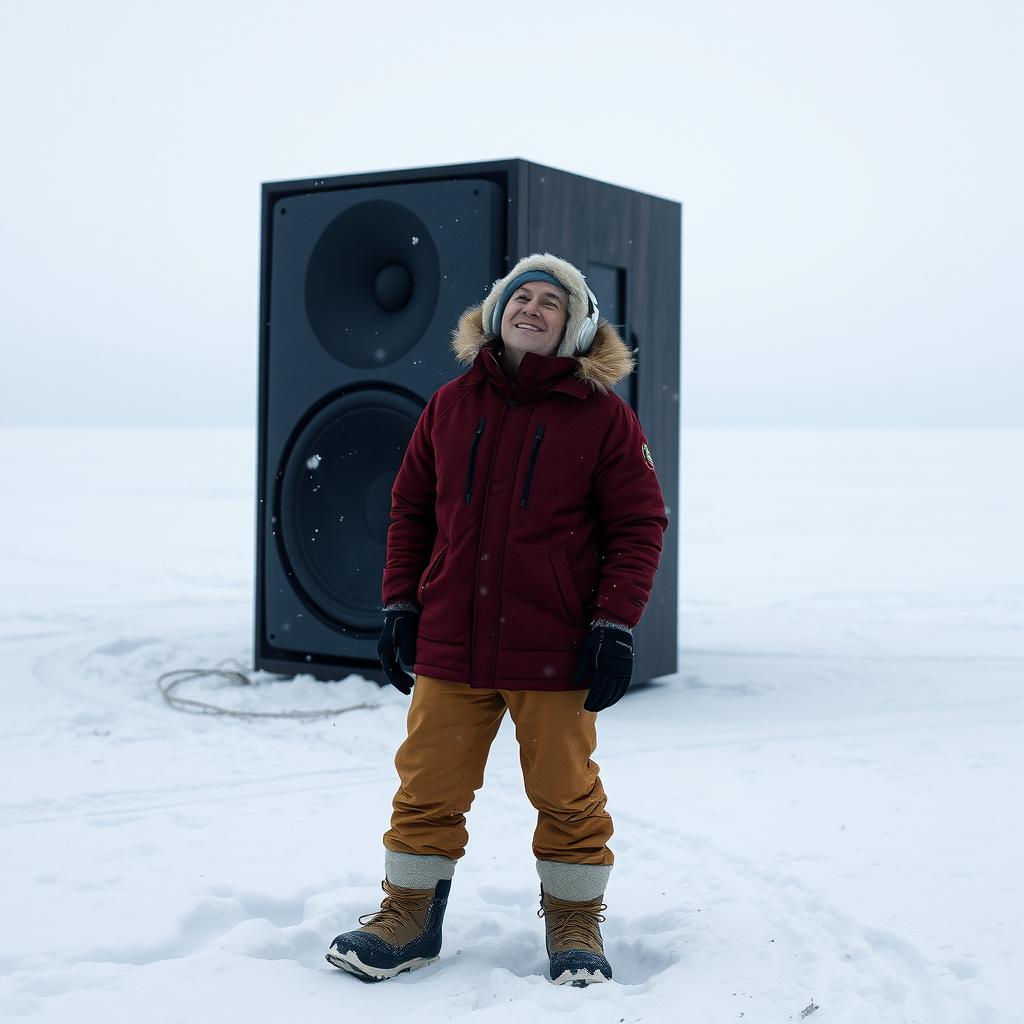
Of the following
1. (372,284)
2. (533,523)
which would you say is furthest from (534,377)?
(372,284)

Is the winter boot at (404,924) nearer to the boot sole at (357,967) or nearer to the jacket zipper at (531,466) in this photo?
the boot sole at (357,967)

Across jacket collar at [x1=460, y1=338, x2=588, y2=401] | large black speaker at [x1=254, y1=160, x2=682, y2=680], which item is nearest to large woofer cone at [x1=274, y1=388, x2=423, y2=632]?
large black speaker at [x1=254, y1=160, x2=682, y2=680]

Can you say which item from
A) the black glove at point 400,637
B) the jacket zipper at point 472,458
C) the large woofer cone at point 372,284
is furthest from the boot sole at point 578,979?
the large woofer cone at point 372,284

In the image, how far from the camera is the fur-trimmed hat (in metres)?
2.13

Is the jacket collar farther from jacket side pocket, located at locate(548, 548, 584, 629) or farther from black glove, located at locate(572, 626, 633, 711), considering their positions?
black glove, located at locate(572, 626, 633, 711)

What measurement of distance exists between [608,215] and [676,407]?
710 millimetres

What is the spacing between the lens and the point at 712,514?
12.1m

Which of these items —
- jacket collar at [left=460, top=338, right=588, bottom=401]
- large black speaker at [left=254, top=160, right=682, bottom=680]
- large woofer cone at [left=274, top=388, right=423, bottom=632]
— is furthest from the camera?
large woofer cone at [left=274, top=388, right=423, bottom=632]

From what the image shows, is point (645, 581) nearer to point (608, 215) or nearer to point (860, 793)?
point (860, 793)

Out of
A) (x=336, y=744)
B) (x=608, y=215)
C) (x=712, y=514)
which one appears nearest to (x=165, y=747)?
(x=336, y=744)

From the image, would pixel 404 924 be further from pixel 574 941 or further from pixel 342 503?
pixel 342 503

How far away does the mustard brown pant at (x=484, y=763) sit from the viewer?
2.03m

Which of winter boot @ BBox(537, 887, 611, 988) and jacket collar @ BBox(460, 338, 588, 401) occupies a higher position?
jacket collar @ BBox(460, 338, 588, 401)

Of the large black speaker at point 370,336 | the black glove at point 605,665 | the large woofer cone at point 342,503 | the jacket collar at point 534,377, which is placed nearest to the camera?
the black glove at point 605,665
